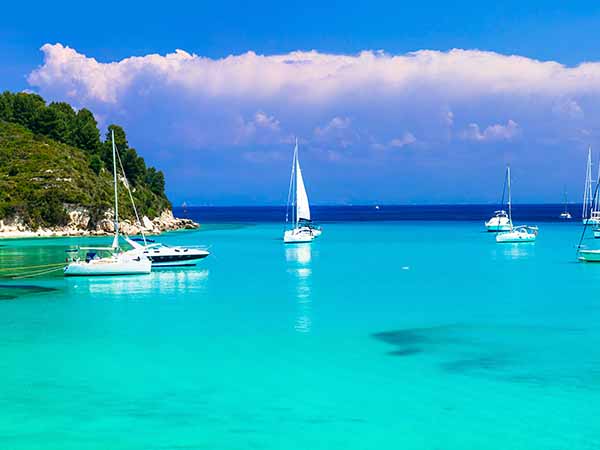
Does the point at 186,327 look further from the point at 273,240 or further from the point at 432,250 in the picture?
the point at 273,240

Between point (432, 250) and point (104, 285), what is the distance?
120 ft

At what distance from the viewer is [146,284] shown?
141 feet

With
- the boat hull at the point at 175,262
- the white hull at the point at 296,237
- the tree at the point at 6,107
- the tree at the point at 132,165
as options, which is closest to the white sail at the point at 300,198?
the white hull at the point at 296,237

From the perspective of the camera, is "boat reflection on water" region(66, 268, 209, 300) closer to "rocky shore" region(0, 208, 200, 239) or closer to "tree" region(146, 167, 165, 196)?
"rocky shore" region(0, 208, 200, 239)

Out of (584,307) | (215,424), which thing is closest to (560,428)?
(215,424)

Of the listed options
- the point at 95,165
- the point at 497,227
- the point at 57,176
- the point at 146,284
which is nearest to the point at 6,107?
the point at 95,165

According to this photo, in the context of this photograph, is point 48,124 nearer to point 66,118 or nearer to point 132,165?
point 66,118

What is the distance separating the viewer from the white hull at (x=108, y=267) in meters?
45.8

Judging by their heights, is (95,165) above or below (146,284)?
above

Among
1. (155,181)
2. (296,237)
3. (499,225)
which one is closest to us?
(296,237)

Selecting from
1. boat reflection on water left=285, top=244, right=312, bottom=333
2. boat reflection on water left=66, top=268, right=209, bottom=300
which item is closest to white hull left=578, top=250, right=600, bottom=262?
boat reflection on water left=285, top=244, right=312, bottom=333

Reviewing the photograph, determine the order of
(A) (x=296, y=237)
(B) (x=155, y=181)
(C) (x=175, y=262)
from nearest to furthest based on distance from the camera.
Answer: (C) (x=175, y=262), (A) (x=296, y=237), (B) (x=155, y=181)

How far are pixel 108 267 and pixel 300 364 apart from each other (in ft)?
89.0

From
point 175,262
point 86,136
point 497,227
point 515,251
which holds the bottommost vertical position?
point 515,251
